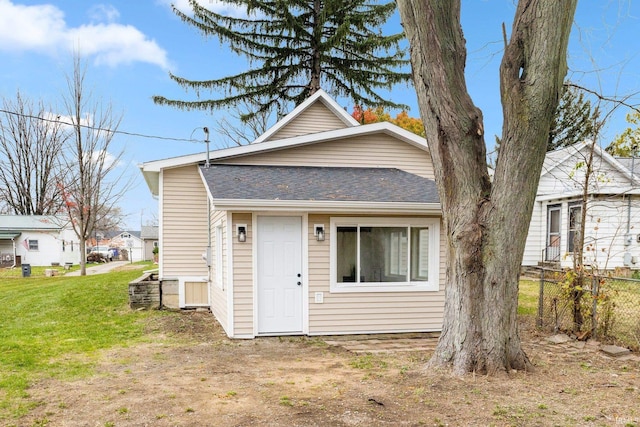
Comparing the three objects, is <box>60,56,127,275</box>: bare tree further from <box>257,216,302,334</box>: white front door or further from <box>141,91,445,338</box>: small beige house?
<box>257,216,302,334</box>: white front door

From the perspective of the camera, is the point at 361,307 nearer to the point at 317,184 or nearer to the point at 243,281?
the point at 243,281

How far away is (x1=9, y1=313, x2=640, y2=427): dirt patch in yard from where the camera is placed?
406 centimetres

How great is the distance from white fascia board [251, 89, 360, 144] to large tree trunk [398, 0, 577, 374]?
683 centimetres

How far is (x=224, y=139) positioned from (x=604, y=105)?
20.8m

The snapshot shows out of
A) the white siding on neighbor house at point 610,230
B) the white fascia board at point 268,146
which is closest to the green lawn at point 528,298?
the white siding on neighbor house at point 610,230

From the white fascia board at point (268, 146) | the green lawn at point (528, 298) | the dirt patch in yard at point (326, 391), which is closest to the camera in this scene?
the dirt patch in yard at point (326, 391)

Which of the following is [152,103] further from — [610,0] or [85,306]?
[610,0]

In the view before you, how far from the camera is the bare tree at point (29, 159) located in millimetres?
30638

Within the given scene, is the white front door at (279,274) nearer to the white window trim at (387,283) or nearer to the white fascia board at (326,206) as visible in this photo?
the white fascia board at (326,206)

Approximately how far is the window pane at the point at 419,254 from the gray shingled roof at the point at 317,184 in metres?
0.67

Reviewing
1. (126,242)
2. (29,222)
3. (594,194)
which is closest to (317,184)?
(594,194)

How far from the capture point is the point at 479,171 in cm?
531

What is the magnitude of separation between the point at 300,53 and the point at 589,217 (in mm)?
12683

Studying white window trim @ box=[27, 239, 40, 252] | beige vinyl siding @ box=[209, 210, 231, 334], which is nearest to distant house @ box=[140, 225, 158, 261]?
white window trim @ box=[27, 239, 40, 252]
